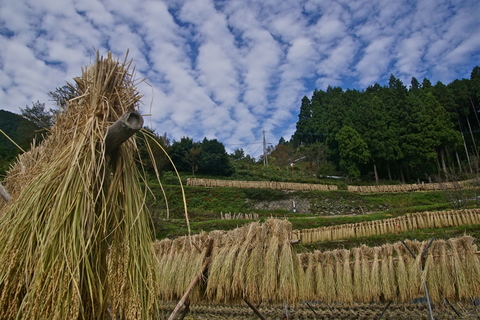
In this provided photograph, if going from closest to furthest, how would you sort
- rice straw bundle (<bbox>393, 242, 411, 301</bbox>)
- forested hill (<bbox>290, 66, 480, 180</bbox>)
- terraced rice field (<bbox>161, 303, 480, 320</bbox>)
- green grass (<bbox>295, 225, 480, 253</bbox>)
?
rice straw bundle (<bbox>393, 242, 411, 301</bbox>), terraced rice field (<bbox>161, 303, 480, 320</bbox>), green grass (<bbox>295, 225, 480, 253</bbox>), forested hill (<bbox>290, 66, 480, 180</bbox>)

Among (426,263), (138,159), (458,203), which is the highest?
(458,203)

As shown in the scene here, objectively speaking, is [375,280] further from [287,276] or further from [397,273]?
[287,276]

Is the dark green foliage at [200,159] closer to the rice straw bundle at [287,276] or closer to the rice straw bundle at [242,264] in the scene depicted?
the rice straw bundle at [242,264]

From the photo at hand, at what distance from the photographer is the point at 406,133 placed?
39.6 meters

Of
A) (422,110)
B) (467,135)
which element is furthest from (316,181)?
(467,135)

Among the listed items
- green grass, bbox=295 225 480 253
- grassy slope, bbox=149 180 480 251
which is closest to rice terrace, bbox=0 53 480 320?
green grass, bbox=295 225 480 253

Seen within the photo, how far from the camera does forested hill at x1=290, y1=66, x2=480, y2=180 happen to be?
38188mm

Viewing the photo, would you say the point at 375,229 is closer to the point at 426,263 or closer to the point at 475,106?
the point at 426,263

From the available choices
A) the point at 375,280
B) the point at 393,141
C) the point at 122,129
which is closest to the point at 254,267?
the point at 375,280

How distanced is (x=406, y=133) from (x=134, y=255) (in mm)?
44596

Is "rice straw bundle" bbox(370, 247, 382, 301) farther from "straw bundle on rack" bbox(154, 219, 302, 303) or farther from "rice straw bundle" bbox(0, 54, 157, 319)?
"rice straw bundle" bbox(0, 54, 157, 319)

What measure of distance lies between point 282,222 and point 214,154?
37046 mm

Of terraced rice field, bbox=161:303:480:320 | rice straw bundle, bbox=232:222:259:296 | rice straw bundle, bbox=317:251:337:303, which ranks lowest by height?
terraced rice field, bbox=161:303:480:320

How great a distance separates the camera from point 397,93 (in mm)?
44062
